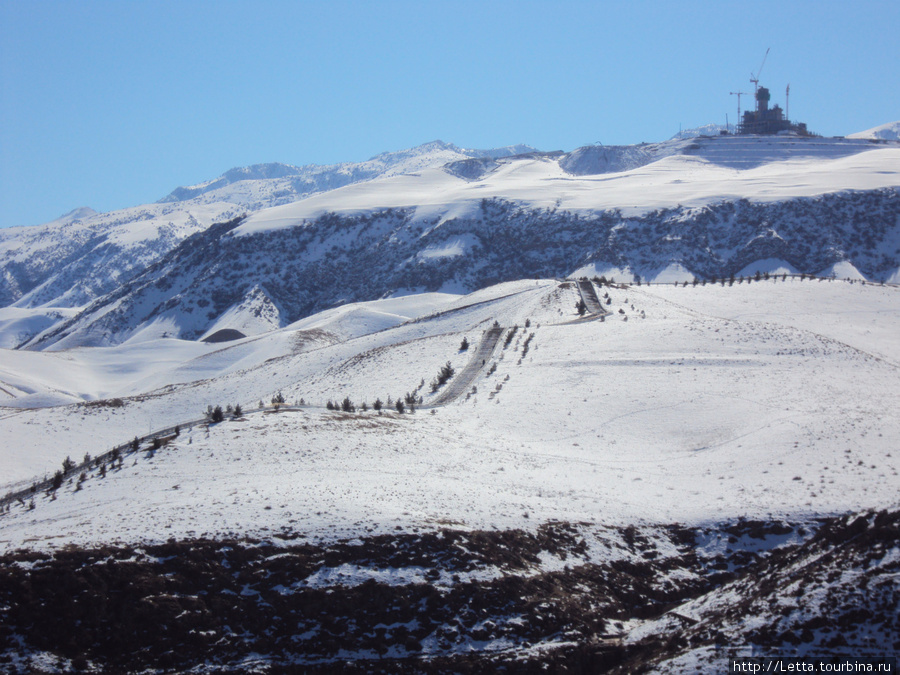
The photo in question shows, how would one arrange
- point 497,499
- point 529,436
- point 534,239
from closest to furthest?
A: point 497,499
point 529,436
point 534,239

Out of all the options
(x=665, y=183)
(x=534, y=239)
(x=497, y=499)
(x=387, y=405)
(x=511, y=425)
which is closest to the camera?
(x=497, y=499)

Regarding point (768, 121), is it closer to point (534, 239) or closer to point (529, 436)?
point (534, 239)

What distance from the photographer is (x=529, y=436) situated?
91.8 feet

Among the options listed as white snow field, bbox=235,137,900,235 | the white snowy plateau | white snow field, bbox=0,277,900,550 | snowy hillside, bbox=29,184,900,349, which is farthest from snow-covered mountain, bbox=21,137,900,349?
white snow field, bbox=0,277,900,550

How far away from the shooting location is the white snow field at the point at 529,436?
61.1 ft

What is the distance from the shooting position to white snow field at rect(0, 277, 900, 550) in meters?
18.6

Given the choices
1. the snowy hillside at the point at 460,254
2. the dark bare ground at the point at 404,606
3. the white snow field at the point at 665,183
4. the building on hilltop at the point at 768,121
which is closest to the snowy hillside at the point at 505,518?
the dark bare ground at the point at 404,606

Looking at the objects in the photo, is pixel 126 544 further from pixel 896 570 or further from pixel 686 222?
pixel 686 222

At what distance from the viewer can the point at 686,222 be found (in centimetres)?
12031

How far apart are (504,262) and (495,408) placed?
3769 inches

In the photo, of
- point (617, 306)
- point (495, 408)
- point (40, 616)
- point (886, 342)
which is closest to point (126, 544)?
point (40, 616)

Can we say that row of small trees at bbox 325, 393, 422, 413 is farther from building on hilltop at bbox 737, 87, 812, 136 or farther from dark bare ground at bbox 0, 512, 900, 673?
building on hilltop at bbox 737, 87, 812, 136

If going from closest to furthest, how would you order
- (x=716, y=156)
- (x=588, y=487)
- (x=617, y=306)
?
(x=588, y=487), (x=617, y=306), (x=716, y=156)

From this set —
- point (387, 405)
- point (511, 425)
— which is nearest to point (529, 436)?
point (511, 425)
